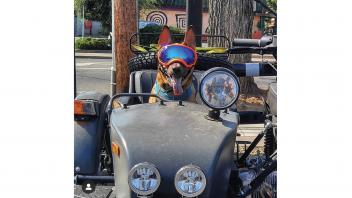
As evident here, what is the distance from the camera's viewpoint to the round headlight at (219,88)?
2943 millimetres

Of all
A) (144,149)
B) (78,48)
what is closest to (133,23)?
(144,149)

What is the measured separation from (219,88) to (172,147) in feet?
1.74

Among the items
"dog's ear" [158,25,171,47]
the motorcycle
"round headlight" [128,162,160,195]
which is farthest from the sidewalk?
"round headlight" [128,162,160,195]

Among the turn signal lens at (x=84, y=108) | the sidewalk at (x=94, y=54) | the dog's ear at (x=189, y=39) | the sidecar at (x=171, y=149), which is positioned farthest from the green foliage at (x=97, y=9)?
the sidecar at (x=171, y=149)

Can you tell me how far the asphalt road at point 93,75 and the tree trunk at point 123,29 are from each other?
15.9 ft

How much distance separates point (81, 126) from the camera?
140 inches

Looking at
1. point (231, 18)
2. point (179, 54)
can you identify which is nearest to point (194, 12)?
point (231, 18)

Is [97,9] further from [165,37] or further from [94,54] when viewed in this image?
[165,37]

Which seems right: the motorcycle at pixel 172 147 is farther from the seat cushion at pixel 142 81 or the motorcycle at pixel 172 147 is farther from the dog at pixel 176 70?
the seat cushion at pixel 142 81

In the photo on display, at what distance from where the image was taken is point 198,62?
4.72 m

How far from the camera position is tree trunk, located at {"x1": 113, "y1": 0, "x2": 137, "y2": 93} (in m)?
6.49

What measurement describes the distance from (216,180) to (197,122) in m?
0.39

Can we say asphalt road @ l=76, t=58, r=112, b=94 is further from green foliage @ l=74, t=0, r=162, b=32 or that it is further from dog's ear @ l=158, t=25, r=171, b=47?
dog's ear @ l=158, t=25, r=171, b=47
